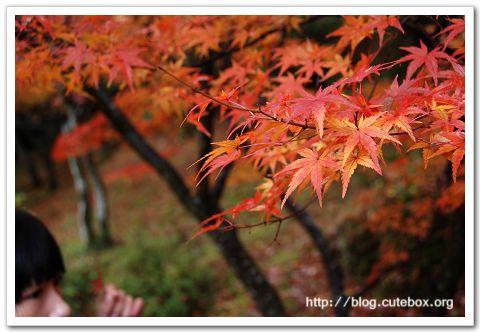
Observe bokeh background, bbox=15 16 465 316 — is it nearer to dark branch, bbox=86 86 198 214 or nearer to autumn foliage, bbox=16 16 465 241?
autumn foliage, bbox=16 16 465 241

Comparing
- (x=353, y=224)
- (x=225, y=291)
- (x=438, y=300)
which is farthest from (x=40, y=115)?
(x=438, y=300)

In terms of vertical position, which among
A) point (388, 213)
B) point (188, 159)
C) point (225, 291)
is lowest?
point (225, 291)

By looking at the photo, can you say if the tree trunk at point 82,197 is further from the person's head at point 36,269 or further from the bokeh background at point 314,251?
the person's head at point 36,269

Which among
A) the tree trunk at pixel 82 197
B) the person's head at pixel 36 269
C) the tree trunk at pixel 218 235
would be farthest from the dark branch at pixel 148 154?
the tree trunk at pixel 82 197

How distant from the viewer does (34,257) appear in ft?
5.30

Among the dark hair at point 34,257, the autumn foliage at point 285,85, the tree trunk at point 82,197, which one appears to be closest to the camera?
the autumn foliage at point 285,85

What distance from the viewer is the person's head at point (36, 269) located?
1.61 metres

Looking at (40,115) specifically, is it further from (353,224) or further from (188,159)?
(353,224)

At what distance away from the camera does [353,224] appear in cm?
499

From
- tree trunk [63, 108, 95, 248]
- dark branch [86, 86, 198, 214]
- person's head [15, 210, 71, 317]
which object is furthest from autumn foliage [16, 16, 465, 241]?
tree trunk [63, 108, 95, 248]

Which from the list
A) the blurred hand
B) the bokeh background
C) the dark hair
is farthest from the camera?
the bokeh background

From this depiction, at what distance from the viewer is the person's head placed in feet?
5.29
